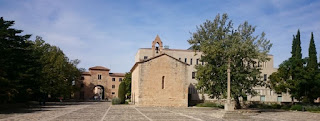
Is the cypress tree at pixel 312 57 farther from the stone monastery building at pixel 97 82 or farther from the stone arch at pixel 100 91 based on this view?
the stone arch at pixel 100 91

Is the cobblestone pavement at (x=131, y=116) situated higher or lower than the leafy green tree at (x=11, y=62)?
lower

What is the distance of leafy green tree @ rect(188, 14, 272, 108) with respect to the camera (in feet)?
85.1

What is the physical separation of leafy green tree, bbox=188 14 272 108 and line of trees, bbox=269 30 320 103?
1221 cm

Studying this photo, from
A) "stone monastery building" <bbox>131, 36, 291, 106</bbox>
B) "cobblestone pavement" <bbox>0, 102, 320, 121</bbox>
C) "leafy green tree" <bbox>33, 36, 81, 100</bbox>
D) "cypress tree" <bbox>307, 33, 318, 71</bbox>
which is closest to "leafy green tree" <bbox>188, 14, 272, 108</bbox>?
"cobblestone pavement" <bbox>0, 102, 320, 121</bbox>

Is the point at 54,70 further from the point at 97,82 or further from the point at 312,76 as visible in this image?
the point at 312,76

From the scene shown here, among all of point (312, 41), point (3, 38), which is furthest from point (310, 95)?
point (3, 38)

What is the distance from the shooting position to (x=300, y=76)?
3684 centimetres

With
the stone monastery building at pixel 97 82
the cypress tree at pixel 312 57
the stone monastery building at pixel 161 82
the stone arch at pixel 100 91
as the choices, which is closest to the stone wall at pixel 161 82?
the stone monastery building at pixel 161 82

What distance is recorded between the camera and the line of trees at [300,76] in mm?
36719

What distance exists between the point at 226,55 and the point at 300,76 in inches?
660

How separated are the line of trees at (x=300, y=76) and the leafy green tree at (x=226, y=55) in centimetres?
1221

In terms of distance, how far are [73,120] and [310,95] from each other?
111ft

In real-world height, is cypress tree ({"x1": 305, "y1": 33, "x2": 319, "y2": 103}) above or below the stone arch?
above

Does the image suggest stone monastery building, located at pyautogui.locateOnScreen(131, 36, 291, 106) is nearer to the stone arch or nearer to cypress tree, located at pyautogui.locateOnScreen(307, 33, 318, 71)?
cypress tree, located at pyautogui.locateOnScreen(307, 33, 318, 71)
